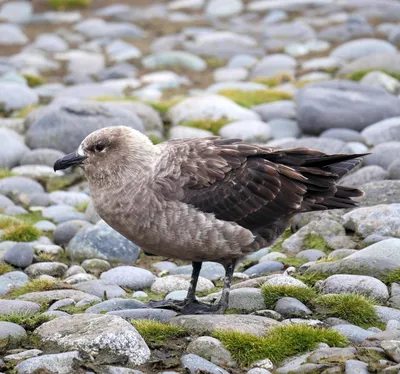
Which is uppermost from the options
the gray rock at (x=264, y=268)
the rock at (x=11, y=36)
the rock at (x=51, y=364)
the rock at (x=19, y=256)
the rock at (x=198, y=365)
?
the rock at (x=198, y=365)

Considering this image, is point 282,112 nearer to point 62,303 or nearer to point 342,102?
point 342,102

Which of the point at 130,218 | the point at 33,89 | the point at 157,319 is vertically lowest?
the point at 33,89

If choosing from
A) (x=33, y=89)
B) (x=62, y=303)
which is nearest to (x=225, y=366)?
(x=62, y=303)

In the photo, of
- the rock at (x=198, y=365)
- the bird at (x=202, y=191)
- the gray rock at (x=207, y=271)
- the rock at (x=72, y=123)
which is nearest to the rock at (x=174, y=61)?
the rock at (x=72, y=123)

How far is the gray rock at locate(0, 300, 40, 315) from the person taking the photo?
702cm

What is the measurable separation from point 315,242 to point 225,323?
2.76 metres

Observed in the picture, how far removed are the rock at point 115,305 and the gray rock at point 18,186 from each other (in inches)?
163

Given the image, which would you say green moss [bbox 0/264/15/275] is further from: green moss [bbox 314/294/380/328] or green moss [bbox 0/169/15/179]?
green moss [bbox 314/294/380/328]

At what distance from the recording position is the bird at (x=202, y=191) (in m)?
6.88

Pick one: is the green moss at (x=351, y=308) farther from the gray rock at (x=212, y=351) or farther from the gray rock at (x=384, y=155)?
the gray rock at (x=384, y=155)

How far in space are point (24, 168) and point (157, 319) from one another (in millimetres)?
5675

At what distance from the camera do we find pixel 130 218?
22.4 ft

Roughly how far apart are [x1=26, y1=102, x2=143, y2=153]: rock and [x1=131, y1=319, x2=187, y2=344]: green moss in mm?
6204

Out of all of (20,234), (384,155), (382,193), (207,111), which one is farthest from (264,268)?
(207,111)
